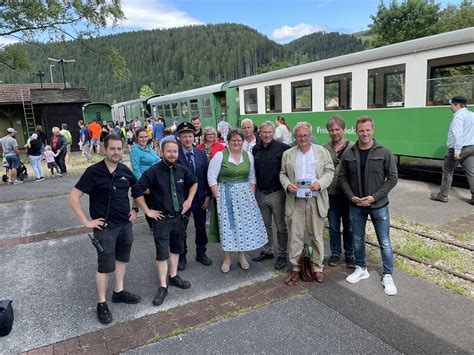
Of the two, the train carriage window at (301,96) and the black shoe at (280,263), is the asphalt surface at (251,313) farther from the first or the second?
the train carriage window at (301,96)

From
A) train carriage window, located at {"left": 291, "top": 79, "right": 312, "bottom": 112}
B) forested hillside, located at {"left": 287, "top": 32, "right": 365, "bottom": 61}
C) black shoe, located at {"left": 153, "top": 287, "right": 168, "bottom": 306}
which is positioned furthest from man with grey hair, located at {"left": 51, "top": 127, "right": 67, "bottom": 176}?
forested hillside, located at {"left": 287, "top": 32, "right": 365, "bottom": 61}

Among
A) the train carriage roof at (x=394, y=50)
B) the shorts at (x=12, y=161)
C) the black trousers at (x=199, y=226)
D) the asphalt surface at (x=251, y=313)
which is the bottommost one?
the asphalt surface at (x=251, y=313)

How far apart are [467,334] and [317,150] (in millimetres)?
2195

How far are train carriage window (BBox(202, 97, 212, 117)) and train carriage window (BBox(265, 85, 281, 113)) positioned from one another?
5.19 m

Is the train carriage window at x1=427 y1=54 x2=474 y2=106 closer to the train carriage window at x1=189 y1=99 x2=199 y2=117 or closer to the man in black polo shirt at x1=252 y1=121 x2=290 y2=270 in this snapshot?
the man in black polo shirt at x1=252 y1=121 x2=290 y2=270

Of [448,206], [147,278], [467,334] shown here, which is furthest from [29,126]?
[467,334]

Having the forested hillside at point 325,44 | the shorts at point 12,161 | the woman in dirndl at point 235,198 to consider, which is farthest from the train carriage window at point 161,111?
the forested hillside at point 325,44

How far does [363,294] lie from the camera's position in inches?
149

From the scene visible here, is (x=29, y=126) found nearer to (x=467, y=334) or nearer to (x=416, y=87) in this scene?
(x=416, y=87)

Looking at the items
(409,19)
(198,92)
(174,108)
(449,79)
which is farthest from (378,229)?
(409,19)

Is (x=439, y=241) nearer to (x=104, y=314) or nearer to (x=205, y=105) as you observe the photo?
(x=104, y=314)

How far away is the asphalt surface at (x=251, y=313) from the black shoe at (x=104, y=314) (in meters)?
0.07

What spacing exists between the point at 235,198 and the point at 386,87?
656 centimetres

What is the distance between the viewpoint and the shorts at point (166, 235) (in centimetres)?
383
